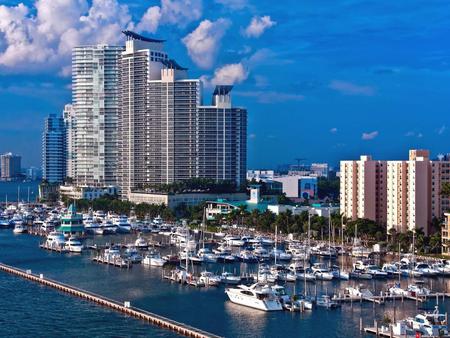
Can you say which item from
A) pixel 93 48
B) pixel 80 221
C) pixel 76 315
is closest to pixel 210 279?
pixel 76 315

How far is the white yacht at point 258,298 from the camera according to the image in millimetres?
25812

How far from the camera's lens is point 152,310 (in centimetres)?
2570

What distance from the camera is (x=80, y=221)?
52062mm

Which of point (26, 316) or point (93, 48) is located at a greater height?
point (93, 48)

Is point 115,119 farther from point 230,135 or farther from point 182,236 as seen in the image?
point 182,236

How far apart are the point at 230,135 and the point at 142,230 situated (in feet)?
71.8

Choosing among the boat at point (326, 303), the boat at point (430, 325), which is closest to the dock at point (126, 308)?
the boat at point (326, 303)

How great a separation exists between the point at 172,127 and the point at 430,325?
52966 millimetres

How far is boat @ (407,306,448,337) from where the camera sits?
21781 mm

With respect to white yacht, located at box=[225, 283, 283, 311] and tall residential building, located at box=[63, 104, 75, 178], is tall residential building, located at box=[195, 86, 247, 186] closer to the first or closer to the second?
tall residential building, located at box=[63, 104, 75, 178]

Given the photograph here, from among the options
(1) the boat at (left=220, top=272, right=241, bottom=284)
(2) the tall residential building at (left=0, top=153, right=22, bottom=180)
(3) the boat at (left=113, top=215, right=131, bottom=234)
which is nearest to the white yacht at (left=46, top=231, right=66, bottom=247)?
(3) the boat at (left=113, top=215, right=131, bottom=234)

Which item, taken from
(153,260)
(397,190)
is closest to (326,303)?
(153,260)

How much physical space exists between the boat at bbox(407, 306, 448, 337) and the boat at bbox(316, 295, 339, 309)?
3783 millimetres

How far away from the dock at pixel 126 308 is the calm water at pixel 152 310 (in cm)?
31
